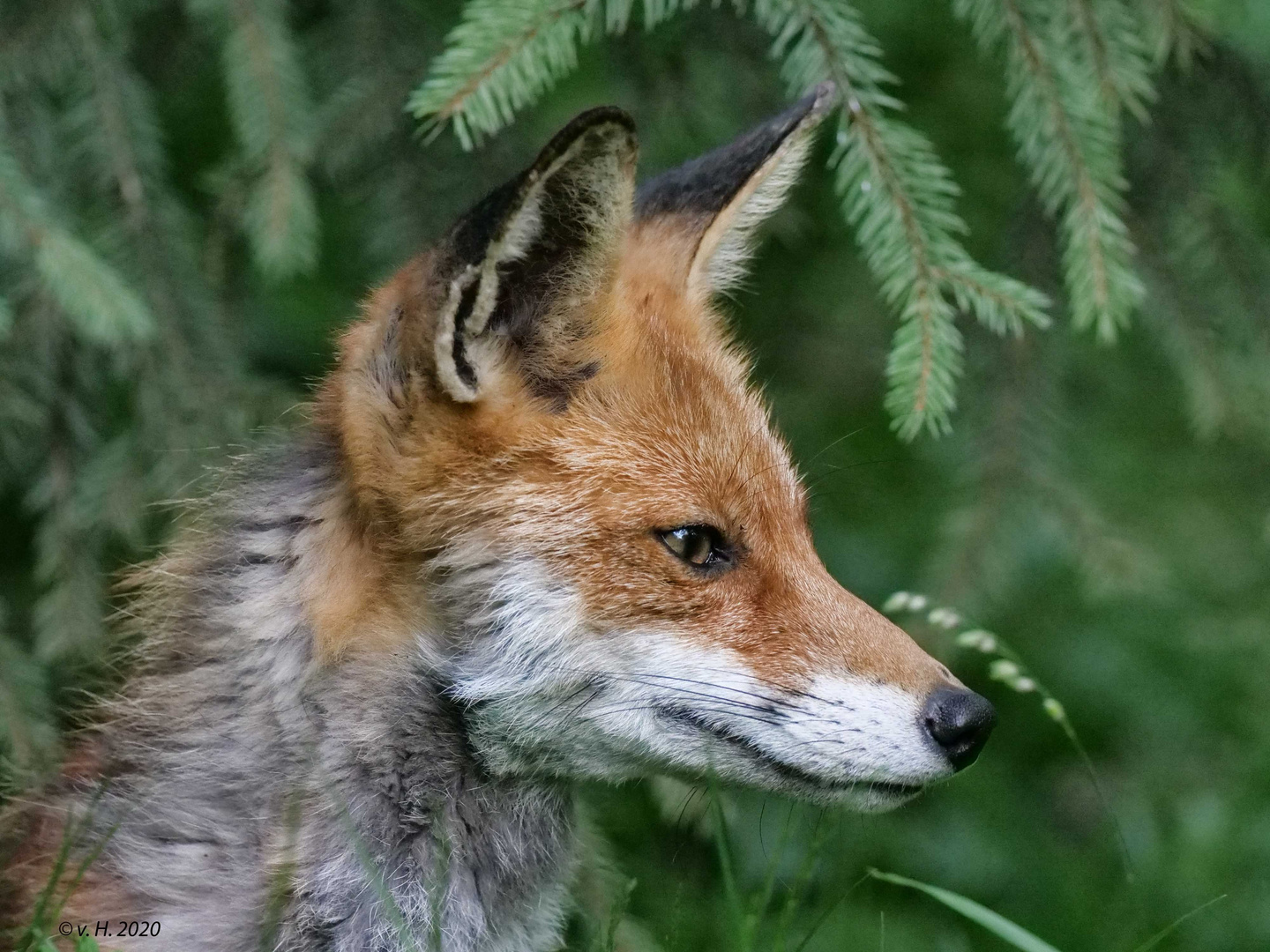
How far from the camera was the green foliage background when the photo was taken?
10.8 ft

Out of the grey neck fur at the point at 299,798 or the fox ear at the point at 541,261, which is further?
the grey neck fur at the point at 299,798

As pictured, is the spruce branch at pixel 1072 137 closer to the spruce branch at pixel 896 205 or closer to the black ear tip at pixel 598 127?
the spruce branch at pixel 896 205

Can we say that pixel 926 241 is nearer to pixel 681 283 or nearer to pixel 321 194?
pixel 681 283

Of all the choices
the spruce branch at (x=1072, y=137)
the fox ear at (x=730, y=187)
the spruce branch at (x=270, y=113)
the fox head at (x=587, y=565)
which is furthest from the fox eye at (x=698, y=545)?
the spruce branch at (x=270, y=113)

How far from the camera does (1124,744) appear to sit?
5320 mm

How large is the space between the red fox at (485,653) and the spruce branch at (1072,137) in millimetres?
916

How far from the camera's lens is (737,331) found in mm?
3512

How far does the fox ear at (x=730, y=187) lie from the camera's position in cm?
285

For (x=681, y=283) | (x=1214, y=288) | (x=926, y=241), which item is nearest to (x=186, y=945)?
(x=681, y=283)

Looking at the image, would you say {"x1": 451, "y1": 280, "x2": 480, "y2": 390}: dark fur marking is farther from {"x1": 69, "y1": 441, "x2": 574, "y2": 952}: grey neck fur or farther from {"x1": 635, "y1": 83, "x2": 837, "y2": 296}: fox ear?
{"x1": 635, "y1": 83, "x2": 837, "y2": 296}: fox ear

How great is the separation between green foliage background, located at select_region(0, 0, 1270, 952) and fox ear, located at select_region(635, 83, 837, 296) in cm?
58

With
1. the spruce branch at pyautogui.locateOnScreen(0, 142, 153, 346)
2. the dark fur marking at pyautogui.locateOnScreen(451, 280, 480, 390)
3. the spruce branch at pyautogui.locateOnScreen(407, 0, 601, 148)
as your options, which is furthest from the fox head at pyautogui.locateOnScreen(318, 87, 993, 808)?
the spruce branch at pyautogui.locateOnScreen(0, 142, 153, 346)

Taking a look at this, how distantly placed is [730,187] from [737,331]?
61 centimetres

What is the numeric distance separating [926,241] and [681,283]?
1.81ft
